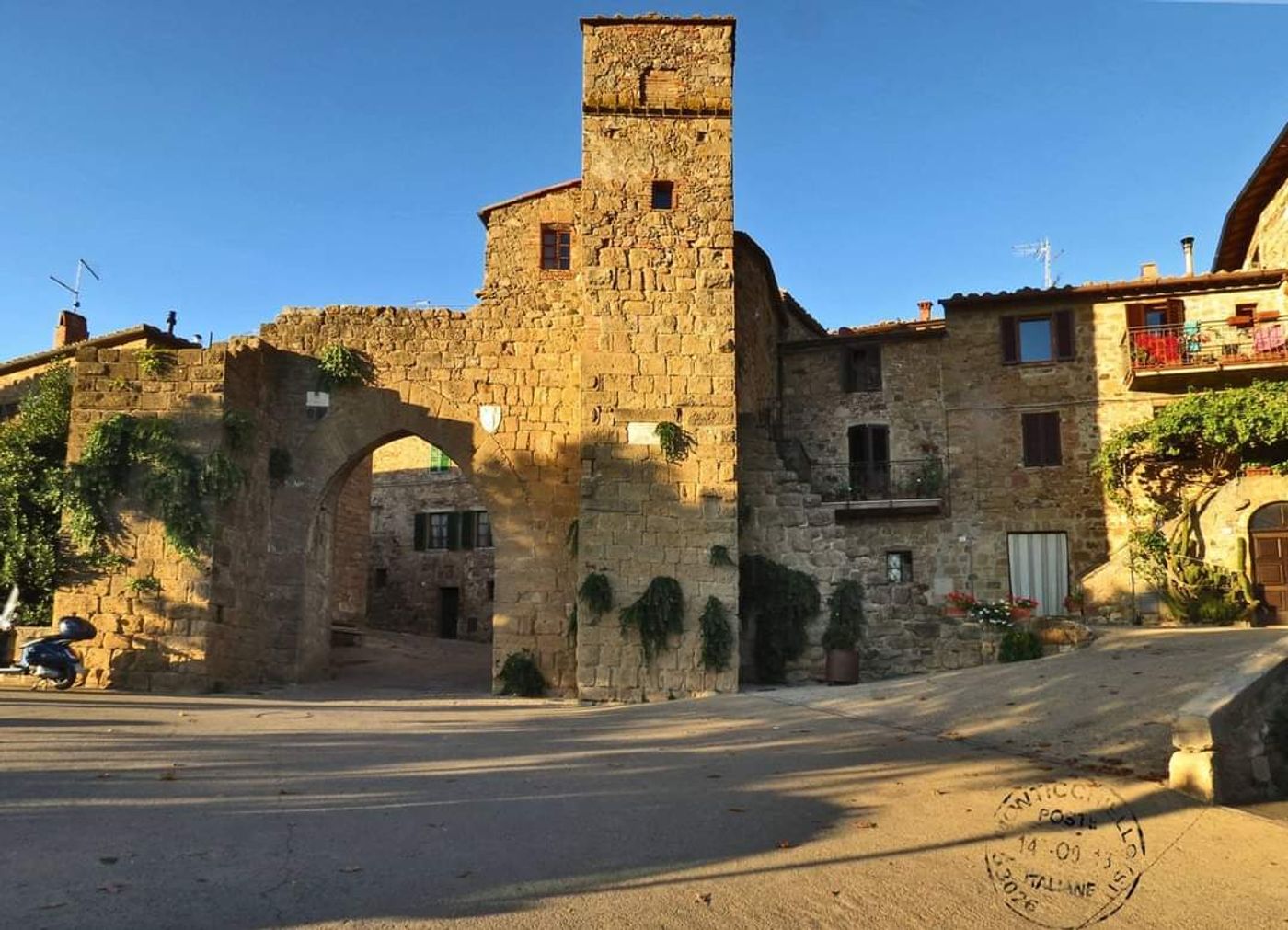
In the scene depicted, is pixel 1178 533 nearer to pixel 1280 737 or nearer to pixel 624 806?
pixel 1280 737

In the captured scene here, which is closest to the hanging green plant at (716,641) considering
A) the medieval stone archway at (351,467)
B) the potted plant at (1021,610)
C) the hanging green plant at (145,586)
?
the medieval stone archway at (351,467)

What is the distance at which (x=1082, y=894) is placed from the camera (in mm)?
5488

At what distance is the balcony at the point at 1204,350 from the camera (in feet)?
72.8

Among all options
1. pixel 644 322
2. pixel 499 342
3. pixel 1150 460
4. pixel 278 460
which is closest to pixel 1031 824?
pixel 644 322

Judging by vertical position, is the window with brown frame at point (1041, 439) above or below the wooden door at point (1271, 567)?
above

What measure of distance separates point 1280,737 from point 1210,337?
58.0ft

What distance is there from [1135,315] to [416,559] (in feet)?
73.3

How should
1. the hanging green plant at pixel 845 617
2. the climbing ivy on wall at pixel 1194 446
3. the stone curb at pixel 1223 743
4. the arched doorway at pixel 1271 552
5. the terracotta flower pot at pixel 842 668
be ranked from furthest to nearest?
the arched doorway at pixel 1271 552 < the climbing ivy on wall at pixel 1194 446 < the hanging green plant at pixel 845 617 < the terracotta flower pot at pixel 842 668 < the stone curb at pixel 1223 743

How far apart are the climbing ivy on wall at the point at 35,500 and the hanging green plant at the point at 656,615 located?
8521 millimetres

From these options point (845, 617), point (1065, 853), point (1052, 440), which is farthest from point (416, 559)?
point (1065, 853)

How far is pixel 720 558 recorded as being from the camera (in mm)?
15617

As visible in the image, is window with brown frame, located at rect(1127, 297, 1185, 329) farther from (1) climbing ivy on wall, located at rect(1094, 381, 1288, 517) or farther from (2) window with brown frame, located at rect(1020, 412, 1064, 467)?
(2) window with brown frame, located at rect(1020, 412, 1064, 467)

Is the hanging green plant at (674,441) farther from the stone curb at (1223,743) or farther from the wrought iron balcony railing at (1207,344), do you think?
the wrought iron balcony railing at (1207,344)

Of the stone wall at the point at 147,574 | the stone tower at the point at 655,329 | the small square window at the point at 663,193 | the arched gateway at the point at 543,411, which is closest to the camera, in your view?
the stone wall at the point at 147,574
